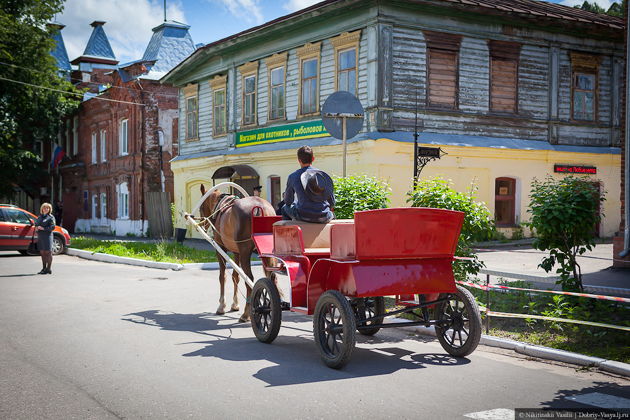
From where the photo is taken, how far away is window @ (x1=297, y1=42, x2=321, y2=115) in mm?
21594

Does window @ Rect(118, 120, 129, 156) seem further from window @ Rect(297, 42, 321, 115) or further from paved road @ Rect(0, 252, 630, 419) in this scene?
paved road @ Rect(0, 252, 630, 419)

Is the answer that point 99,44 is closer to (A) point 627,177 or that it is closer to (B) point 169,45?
(B) point 169,45

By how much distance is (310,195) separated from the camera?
7203 mm

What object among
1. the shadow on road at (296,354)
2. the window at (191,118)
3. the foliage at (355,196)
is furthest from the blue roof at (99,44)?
the shadow on road at (296,354)

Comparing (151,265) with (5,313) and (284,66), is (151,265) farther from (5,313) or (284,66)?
(284,66)

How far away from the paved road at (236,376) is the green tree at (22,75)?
2628 centimetres

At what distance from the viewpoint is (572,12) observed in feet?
78.0

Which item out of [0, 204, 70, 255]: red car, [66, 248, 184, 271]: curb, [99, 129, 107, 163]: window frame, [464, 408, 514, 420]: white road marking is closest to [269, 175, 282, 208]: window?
[66, 248, 184, 271]: curb

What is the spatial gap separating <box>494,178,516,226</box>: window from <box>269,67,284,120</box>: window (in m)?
8.25

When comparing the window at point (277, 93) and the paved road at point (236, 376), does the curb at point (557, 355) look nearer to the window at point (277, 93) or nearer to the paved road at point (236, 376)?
the paved road at point (236, 376)

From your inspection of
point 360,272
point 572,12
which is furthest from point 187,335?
point 572,12

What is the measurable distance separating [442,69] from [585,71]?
245 inches

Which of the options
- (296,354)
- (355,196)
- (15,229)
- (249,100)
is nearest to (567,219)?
(355,196)

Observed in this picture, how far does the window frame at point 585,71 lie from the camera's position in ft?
73.4
